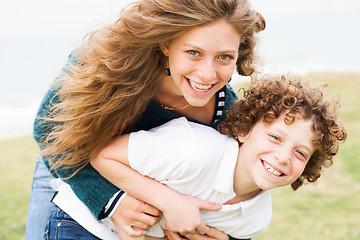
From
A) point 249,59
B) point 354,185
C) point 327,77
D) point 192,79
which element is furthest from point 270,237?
point 327,77

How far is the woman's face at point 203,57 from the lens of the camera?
7.07 ft

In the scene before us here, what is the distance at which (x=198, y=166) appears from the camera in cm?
223

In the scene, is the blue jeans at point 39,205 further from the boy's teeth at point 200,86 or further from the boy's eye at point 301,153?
the boy's eye at point 301,153

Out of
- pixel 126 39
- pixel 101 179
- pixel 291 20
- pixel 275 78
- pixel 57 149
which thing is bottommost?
pixel 291 20

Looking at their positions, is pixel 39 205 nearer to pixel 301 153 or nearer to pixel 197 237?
pixel 197 237

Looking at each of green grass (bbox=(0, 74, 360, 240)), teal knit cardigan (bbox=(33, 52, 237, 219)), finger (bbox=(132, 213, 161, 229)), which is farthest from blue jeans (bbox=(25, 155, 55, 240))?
green grass (bbox=(0, 74, 360, 240))

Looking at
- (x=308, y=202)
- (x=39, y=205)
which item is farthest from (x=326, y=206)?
(x=39, y=205)

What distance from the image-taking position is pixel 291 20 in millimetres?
35500

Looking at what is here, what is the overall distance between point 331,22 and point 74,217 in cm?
3384

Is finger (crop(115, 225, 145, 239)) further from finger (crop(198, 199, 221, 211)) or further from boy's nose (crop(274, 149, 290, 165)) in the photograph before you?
boy's nose (crop(274, 149, 290, 165))

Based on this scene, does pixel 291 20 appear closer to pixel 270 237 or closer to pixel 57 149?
pixel 270 237

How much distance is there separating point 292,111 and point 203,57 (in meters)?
0.53

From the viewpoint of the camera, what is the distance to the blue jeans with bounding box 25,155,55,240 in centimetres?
267

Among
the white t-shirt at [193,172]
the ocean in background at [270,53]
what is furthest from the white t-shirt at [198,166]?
the ocean in background at [270,53]
